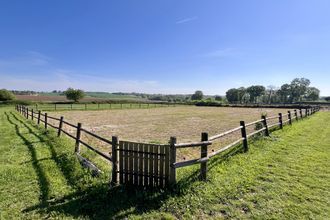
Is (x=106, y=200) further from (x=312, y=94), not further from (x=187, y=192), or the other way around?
(x=312, y=94)

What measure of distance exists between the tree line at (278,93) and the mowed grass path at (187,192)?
397ft

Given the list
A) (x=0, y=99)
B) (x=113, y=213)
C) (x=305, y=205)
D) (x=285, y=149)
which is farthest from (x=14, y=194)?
(x=0, y=99)

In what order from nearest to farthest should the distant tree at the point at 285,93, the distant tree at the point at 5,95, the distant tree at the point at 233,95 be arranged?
1. the distant tree at the point at 5,95
2. the distant tree at the point at 285,93
3. the distant tree at the point at 233,95

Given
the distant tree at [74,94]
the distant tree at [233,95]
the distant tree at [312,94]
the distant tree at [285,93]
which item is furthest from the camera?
the distant tree at [233,95]

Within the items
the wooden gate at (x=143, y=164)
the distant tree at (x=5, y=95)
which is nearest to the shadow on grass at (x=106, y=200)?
the wooden gate at (x=143, y=164)

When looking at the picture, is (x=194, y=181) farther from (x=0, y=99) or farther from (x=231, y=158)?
(x=0, y=99)

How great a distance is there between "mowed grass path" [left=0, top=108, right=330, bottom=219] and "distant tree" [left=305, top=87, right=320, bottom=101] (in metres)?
136

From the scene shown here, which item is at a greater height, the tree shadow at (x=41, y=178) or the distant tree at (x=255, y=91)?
the distant tree at (x=255, y=91)

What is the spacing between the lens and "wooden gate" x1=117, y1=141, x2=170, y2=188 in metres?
5.38

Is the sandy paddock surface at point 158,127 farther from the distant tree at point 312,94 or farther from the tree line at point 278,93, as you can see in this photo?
the distant tree at point 312,94

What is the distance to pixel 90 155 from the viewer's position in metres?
8.44

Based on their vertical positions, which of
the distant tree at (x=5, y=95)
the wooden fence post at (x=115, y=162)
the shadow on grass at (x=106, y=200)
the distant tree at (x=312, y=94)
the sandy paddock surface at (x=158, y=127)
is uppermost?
the distant tree at (x=312, y=94)

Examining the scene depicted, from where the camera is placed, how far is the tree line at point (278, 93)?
123 metres

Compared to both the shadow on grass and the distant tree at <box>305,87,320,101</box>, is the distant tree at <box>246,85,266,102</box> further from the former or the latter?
the shadow on grass
